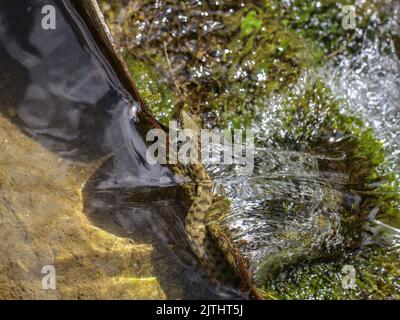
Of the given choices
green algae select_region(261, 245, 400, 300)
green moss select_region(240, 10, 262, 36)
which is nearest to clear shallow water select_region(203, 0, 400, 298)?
green algae select_region(261, 245, 400, 300)

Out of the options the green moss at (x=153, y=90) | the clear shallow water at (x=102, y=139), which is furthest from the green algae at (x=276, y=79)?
the clear shallow water at (x=102, y=139)

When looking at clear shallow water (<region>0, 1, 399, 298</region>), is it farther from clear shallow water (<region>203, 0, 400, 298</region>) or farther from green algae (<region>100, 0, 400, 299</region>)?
green algae (<region>100, 0, 400, 299</region>)

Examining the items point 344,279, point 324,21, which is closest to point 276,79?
point 324,21

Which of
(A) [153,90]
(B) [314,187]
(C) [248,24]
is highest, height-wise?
(C) [248,24]

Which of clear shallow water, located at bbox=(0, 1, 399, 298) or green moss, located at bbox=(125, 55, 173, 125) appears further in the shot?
green moss, located at bbox=(125, 55, 173, 125)

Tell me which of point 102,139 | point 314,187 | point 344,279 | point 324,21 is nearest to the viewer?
point 102,139

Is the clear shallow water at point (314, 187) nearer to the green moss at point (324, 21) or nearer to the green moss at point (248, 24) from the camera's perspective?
the green moss at point (324, 21)

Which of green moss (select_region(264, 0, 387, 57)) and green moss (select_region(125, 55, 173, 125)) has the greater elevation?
green moss (select_region(264, 0, 387, 57))

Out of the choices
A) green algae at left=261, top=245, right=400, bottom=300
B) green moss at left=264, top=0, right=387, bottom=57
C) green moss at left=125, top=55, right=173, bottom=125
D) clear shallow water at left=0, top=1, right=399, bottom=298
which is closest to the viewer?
clear shallow water at left=0, top=1, right=399, bottom=298

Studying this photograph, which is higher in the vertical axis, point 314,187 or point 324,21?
point 324,21

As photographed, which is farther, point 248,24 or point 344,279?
point 248,24

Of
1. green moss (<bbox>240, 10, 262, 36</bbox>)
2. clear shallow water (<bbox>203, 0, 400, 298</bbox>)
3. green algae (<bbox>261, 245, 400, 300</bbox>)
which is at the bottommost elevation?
Answer: green algae (<bbox>261, 245, 400, 300</bbox>)

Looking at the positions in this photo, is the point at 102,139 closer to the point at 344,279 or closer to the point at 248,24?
the point at 248,24

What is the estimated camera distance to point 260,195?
13.4 ft
